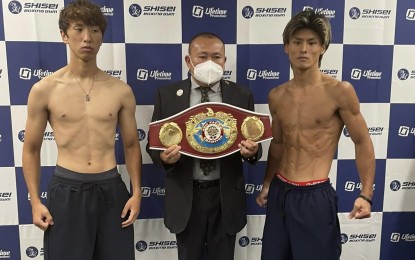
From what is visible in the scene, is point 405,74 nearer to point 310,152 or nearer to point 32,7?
point 310,152

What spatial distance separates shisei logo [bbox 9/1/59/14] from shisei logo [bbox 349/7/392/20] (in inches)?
66.1

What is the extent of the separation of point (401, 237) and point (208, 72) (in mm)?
1733

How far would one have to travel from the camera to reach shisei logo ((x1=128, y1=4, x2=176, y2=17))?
2271 millimetres

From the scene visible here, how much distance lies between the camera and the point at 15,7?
2207 millimetres

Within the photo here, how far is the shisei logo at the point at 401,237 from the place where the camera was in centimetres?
260

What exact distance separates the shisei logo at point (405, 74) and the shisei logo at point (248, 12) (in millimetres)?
954

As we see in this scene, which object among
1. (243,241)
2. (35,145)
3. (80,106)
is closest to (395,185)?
(243,241)

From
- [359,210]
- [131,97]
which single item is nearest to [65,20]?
[131,97]

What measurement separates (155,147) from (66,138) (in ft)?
1.29

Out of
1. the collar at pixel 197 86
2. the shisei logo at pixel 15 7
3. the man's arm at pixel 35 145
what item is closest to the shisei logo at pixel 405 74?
the collar at pixel 197 86

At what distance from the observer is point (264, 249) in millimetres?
1933

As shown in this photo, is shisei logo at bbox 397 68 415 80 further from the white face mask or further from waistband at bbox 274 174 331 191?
the white face mask

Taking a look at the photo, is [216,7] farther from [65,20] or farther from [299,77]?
[65,20]

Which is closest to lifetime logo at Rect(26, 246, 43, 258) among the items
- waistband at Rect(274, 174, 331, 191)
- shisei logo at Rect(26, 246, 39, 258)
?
shisei logo at Rect(26, 246, 39, 258)
